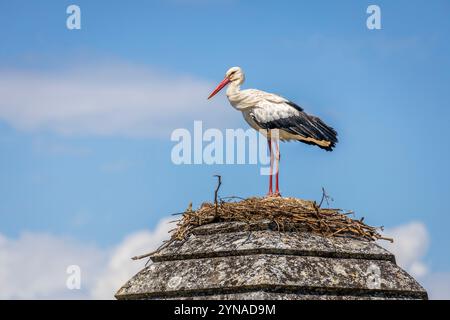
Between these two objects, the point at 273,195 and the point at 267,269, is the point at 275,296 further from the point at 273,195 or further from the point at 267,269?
the point at 273,195

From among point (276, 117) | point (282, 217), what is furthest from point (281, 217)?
point (276, 117)

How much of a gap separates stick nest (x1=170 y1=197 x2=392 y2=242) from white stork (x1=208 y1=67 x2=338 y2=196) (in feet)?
4.71

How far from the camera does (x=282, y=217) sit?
10.1 meters

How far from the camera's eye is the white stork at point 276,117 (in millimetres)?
12000

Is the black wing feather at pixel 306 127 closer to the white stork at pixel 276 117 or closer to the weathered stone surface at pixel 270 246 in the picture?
the white stork at pixel 276 117

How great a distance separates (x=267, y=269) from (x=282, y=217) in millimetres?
1013

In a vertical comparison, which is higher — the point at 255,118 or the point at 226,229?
the point at 255,118

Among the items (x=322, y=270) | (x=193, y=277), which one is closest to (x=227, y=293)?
(x=193, y=277)

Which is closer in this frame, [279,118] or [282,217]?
[282,217]

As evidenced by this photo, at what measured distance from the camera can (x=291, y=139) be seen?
12297 millimetres

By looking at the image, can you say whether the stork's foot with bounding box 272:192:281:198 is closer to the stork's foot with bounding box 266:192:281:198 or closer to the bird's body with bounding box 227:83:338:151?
the stork's foot with bounding box 266:192:281:198

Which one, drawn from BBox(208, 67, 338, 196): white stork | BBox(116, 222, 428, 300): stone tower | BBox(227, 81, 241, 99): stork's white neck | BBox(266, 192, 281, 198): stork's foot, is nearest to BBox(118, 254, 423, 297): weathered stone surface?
BBox(116, 222, 428, 300): stone tower
